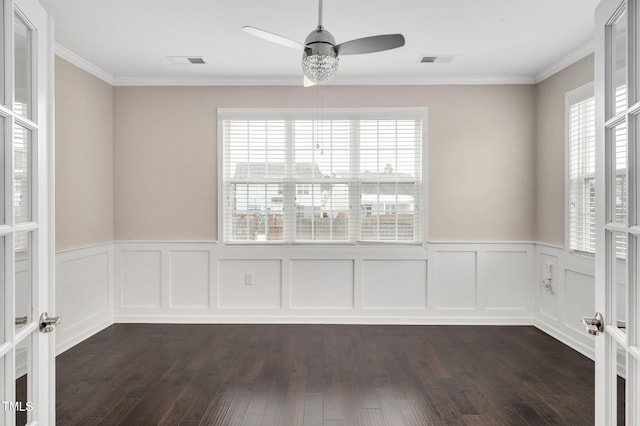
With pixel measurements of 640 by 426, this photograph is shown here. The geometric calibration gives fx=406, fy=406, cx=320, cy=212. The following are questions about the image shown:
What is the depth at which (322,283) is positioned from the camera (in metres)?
4.67

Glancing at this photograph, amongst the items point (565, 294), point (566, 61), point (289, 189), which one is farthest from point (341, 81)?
point (565, 294)

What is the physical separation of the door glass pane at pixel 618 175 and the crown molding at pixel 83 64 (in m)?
4.27

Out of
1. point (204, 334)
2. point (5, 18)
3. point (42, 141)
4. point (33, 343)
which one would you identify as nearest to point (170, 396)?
point (204, 334)

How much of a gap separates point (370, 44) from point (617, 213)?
159 centimetres

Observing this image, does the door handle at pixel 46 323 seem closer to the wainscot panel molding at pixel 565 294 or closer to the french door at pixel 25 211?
the french door at pixel 25 211

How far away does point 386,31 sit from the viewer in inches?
134

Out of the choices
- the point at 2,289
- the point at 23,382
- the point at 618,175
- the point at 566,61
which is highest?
the point at 566,61

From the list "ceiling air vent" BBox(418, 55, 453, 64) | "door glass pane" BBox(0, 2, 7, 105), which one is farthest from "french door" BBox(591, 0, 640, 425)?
"ceiling air vent" BBox(418, 55, 453, 64)

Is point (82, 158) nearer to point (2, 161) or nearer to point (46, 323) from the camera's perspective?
point (46, 323)

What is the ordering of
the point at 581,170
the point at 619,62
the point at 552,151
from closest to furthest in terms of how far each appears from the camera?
the point at 619,62 < the point at 581,170 < the point at 552,151

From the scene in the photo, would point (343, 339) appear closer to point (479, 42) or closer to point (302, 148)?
point (302, 148)

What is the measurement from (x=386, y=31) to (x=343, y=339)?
2.90m

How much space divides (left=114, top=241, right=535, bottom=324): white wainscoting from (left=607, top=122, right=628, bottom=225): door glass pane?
3.33 m

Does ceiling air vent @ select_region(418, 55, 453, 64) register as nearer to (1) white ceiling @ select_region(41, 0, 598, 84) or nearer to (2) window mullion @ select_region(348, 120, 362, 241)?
(1) white ceiling @ select_region(41, 0, 598, 84)
